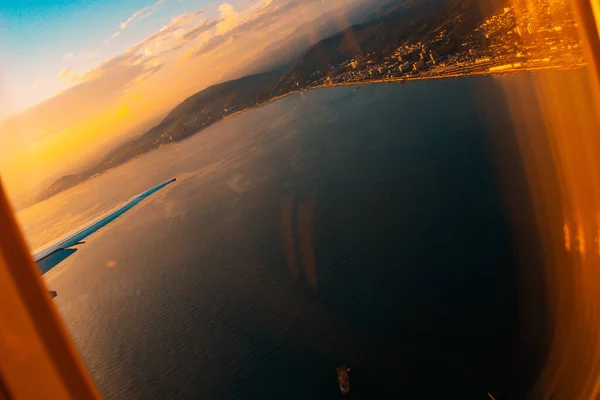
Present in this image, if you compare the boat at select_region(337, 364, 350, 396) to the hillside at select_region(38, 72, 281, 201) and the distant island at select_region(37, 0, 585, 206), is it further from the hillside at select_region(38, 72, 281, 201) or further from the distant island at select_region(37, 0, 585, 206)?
the hillside at select_region(38, 72, 281, 201)

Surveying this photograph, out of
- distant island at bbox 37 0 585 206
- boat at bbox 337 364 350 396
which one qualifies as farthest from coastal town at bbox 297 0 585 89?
boat at bbox 337 364 350 396

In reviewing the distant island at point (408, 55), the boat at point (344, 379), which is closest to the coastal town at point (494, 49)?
the distant island at point (408, 55)

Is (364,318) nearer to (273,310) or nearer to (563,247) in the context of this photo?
(273,310)

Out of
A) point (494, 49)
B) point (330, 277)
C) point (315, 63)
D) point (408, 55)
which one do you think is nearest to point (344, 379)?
point (330, 277)

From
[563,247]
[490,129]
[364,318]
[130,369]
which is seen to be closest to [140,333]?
[130,369]

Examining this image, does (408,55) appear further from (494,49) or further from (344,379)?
(344,379)

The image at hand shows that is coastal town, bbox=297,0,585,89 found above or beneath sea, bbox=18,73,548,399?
above
